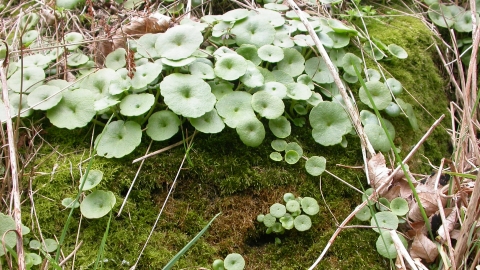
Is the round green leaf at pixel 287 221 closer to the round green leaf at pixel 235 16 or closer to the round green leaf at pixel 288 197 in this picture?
the round green leaf at pixel 288 197

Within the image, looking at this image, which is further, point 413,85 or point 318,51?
point 413,85

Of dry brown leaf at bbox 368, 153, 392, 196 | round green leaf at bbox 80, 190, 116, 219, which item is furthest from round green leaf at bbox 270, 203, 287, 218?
round green leaf at bbox 80, 190, 116, 219

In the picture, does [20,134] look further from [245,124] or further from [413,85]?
[413,85]

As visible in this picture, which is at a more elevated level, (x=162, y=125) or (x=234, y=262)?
(x=162, y=125)

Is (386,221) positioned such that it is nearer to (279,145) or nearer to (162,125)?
(279,145)

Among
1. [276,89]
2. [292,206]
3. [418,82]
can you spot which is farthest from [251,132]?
[418,82]

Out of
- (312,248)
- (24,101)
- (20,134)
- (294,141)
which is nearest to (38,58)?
(24,101)

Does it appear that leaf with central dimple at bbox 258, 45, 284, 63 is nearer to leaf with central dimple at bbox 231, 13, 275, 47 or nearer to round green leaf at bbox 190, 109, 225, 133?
leaf with central dimple at bbox 231, 13, 275, 47
